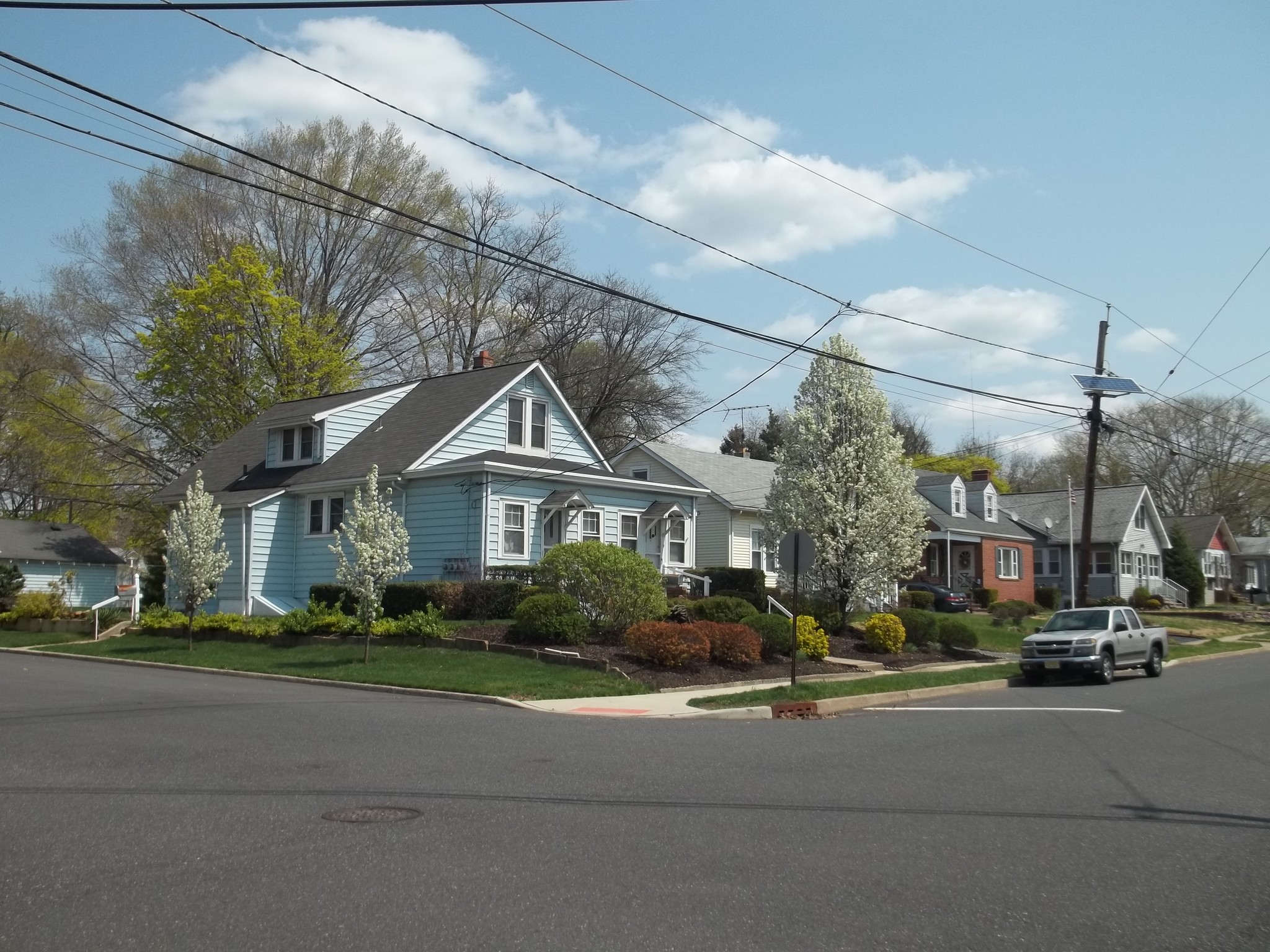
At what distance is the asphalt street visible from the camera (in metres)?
5.89

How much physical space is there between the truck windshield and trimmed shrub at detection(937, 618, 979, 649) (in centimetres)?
355

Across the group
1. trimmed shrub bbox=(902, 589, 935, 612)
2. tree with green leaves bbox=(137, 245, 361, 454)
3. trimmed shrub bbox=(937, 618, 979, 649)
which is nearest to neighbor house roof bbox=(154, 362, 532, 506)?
tree with green leaves bbox=(137, 245, 361, 454)

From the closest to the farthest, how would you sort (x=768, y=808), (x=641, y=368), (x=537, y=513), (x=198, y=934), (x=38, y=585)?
(x=198, y=934)
(x=768, y=808)
(x=537, y=513)
(x=38, y=585)
(x=641, y=368)

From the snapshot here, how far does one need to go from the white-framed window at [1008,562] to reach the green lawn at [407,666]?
37.9 m

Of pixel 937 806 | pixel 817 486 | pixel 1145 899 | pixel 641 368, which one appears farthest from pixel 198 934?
pixel 641 368

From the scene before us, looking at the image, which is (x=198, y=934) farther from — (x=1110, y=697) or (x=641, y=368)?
(x=641, y=368)

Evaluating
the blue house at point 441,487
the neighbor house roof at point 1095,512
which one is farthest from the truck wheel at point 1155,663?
the neighbor house roof at point 1095,512

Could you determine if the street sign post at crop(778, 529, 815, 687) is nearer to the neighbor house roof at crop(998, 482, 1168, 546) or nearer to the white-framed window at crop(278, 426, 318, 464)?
the white-framed window at crop(278, 426, 318, 464)

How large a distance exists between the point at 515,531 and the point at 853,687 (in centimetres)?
1282

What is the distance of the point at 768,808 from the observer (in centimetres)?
910

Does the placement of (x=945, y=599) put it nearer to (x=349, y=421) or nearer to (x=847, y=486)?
(x=847, y=486)

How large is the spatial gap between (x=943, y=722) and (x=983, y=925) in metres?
10.3

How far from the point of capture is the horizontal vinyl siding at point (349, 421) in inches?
1357

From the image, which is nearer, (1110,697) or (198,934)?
(198,934)
